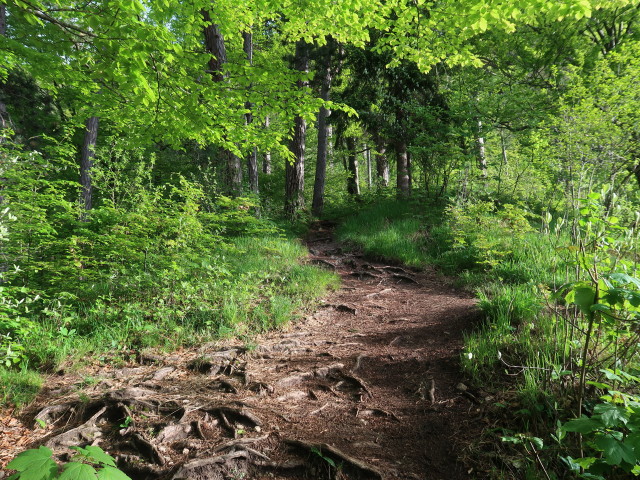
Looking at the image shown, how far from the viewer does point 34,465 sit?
134cm

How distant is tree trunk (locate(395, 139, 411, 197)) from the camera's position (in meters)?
12.3

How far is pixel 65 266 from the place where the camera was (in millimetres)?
4699

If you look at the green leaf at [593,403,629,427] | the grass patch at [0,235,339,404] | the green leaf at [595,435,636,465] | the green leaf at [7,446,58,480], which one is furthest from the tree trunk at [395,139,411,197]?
the green leaf at [7,446,58,480]

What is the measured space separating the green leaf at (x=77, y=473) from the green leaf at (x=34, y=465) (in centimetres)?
6

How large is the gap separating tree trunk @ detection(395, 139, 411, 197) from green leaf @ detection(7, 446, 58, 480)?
1206cm

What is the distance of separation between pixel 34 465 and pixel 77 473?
0.59ft

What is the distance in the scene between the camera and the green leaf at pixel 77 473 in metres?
1.33

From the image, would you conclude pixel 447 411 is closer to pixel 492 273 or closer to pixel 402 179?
pixel 492 273

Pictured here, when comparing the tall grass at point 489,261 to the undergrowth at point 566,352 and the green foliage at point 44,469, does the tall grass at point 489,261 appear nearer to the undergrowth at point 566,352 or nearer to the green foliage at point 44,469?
the undergrowth at point 566,352

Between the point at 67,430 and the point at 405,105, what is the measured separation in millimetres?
11171

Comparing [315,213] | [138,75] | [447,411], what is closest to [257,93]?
[138,75]

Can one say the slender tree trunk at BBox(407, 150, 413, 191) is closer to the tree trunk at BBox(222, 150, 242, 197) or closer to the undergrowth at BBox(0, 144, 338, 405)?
the tree trunk at BBox(222, 150, 242, 197)

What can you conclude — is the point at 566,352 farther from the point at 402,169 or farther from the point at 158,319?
the point at 402,169

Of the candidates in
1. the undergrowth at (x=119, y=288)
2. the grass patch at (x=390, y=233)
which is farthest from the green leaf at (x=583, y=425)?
the grass patch at (x=390, y=233)
